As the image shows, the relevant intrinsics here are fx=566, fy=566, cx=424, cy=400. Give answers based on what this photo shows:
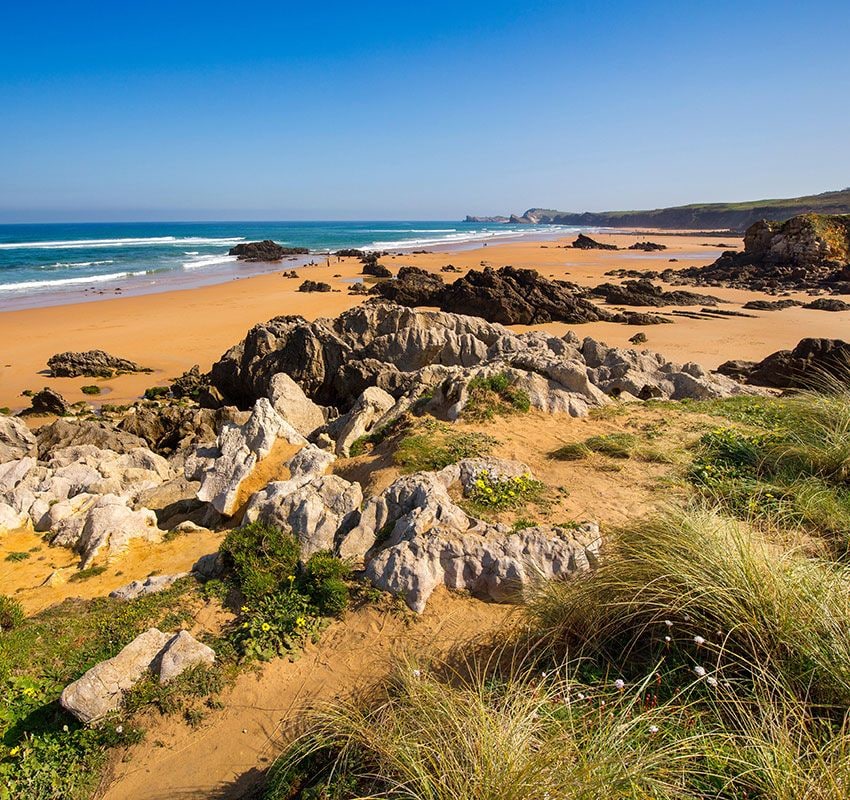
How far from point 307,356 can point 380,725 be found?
12.3 m

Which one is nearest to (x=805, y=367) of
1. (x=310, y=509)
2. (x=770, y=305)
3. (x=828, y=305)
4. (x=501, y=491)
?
(x=501, y=491)

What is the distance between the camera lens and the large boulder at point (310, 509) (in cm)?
586

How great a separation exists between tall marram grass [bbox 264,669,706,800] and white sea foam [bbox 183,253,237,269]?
5532 centimetres

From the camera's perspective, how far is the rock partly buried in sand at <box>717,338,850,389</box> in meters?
13.4

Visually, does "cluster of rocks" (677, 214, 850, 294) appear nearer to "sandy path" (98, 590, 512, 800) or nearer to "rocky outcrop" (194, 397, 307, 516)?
"rocky outcrop" (194, 397, 307, 516)

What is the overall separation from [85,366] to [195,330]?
6.39m

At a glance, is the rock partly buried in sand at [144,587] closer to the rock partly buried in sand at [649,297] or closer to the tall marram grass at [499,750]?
the tall marram grass at [499,750]

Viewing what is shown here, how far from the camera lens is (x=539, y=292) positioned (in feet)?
90.1

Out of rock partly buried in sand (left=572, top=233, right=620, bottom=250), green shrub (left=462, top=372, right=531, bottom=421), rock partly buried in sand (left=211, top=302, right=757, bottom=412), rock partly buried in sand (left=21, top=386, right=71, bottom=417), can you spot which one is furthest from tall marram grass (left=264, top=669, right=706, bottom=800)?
rock partly buried in sand (left=572, top=233, right=620, bottom=250)

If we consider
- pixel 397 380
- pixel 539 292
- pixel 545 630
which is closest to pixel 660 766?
pixel 545 630

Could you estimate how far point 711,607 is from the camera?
11.7 ft

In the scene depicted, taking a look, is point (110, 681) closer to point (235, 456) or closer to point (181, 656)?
point (181, 656)

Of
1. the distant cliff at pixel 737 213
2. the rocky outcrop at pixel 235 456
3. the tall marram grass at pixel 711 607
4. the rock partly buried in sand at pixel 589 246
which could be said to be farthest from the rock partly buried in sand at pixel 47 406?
the distant cliff at pixel 737 213

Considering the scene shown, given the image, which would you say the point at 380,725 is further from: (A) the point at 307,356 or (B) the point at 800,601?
(A) the point at 307,356
